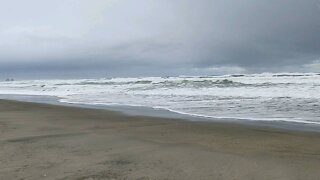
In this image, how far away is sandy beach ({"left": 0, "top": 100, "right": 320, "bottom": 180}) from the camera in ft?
18.7

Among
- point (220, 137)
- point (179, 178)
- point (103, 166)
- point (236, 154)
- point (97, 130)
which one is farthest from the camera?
point (97, 130)

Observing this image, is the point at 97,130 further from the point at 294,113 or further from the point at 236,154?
the point at 294,113

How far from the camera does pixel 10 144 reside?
823 cm

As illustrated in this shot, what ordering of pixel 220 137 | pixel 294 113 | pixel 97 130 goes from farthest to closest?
1. pixel 294 113
2. pixel 97 130
3. pixel 220 137

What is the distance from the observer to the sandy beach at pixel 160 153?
5695mm

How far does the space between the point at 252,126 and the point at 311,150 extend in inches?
143

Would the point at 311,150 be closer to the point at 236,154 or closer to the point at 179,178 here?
the point at 236,154

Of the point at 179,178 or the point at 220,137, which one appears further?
the point at 220,137

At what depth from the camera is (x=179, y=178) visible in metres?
5.45

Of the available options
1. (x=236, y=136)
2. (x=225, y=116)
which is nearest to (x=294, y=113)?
(x=225, y=116)

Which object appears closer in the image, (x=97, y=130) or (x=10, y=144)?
(x=10, y=144)

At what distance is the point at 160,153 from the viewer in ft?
23.4

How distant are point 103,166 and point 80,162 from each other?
0.51m

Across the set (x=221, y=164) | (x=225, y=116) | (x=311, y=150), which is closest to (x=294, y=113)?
(x=225, y=116)
